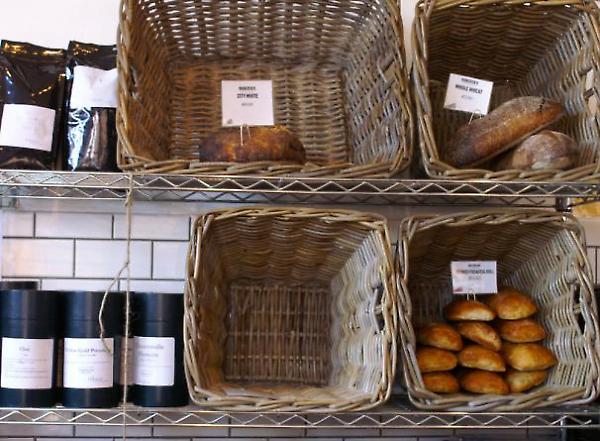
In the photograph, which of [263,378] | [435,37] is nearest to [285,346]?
[263,378]

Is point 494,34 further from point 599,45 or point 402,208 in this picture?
point 402,208

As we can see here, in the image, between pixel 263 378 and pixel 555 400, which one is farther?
pixel 263 378

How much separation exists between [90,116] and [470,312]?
0.87 metres

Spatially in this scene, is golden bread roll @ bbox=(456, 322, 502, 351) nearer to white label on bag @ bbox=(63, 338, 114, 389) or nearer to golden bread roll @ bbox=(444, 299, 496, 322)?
golden bread roll @ bbox=(444, 299, 496, 322)

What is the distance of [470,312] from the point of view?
1.35 metres

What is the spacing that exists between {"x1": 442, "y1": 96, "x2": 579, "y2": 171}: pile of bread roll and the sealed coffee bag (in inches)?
32.6

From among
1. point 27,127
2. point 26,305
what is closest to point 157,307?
point 26,305

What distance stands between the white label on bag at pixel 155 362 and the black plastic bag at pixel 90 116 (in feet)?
1.22

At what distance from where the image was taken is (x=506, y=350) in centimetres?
135

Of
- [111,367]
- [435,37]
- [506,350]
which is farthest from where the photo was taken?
[435,37]

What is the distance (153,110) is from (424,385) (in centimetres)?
79

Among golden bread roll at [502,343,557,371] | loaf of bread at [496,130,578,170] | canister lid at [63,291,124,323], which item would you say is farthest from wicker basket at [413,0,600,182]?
canister lid at [63,291,124,323]

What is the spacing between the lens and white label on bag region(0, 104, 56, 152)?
1.30m

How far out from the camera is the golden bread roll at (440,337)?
1.30 meters
